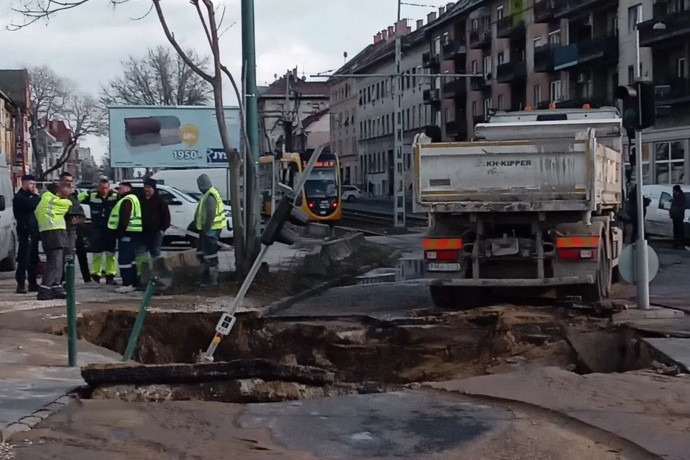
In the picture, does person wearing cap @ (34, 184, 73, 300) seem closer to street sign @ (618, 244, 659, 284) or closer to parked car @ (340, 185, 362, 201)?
street sign @ (618, 244, 659, 284)

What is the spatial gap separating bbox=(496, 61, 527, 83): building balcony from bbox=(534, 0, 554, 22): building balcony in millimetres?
3428

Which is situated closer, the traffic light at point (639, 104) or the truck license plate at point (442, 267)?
the traffic light at point (639, 104)

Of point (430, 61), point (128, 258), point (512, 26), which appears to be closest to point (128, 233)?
point (128, 258)

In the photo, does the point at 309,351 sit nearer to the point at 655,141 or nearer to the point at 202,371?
the point at 202,371

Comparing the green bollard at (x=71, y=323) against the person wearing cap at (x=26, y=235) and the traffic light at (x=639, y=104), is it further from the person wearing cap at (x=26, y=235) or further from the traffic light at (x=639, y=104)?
the traffic light at (x=639, y=104)

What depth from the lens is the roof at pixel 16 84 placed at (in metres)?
98.2

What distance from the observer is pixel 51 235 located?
14383 mm


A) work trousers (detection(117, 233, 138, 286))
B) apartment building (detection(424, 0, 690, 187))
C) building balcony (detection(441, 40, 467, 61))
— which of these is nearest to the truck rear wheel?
work trousers (detection(117, 233, 138, 286))

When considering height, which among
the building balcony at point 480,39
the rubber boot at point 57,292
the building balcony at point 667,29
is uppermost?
the building balcony at point 480,39

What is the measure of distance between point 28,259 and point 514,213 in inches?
282

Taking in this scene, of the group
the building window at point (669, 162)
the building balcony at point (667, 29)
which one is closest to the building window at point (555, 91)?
the building window at point (669, 162)

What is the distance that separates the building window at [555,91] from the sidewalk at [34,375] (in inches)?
1982

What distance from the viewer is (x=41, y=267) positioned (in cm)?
1695

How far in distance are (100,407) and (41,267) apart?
387 inches
